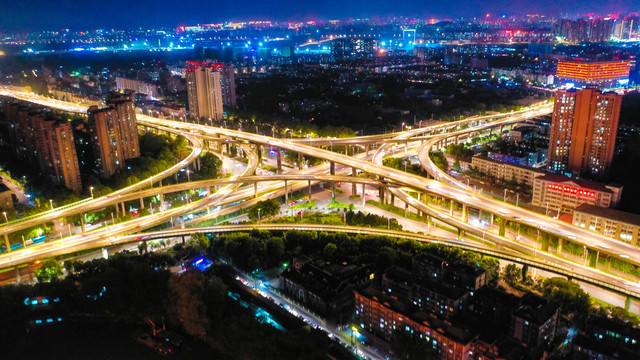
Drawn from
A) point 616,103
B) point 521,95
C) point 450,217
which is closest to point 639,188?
point 616,103

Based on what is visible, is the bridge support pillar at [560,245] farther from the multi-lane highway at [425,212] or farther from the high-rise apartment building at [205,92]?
the high-rise apartment building at [205,92]

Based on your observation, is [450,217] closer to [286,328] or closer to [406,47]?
[286,328]

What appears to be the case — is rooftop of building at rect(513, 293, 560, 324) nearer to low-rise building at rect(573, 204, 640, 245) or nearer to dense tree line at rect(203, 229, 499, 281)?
dense tree line at rect(203, 229, 499, 281)

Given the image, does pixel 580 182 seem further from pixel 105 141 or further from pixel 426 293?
pixel 105 141

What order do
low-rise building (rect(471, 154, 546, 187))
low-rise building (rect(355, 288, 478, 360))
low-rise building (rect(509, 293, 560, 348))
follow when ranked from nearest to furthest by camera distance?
low-rise building (rect(355, 288, 478, 360))
low-rise building (rect(509, 293, 560, 348))
low-rise building (rect(471, 154, 546, 187))

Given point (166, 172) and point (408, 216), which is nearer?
point (408, 216)

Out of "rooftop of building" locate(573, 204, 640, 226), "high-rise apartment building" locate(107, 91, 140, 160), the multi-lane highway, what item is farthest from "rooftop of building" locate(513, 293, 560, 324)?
"high-rise apartment building" locate(107, 91, 140, 160)

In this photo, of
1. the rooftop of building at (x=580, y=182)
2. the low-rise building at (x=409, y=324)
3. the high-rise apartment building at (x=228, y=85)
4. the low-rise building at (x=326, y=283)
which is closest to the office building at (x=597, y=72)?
the rooftop of building at (x=580, y=182)
